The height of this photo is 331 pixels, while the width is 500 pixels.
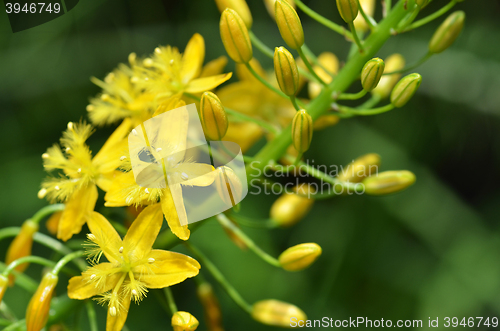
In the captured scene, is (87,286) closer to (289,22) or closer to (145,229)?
(145,229)

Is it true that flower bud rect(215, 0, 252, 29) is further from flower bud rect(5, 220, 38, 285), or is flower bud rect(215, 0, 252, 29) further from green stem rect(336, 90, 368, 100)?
flower bud rect(5, 220, 38, 285)

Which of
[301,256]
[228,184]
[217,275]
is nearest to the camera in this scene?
[228,184]

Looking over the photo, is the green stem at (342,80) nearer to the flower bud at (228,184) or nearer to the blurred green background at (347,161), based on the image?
the flower bud at (228,184)

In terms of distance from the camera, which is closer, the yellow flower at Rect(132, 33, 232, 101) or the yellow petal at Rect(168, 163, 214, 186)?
the yellow petal at Rect(168, 163, 214, 186)

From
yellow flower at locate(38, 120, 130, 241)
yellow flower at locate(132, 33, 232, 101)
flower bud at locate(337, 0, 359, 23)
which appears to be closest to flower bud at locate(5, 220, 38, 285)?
yellow flower at locate(38, 120, 130, 241)

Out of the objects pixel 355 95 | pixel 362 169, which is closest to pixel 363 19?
pixel 355 95

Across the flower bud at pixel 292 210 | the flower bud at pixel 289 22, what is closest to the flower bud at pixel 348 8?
the flower bud at pixel 289 22
